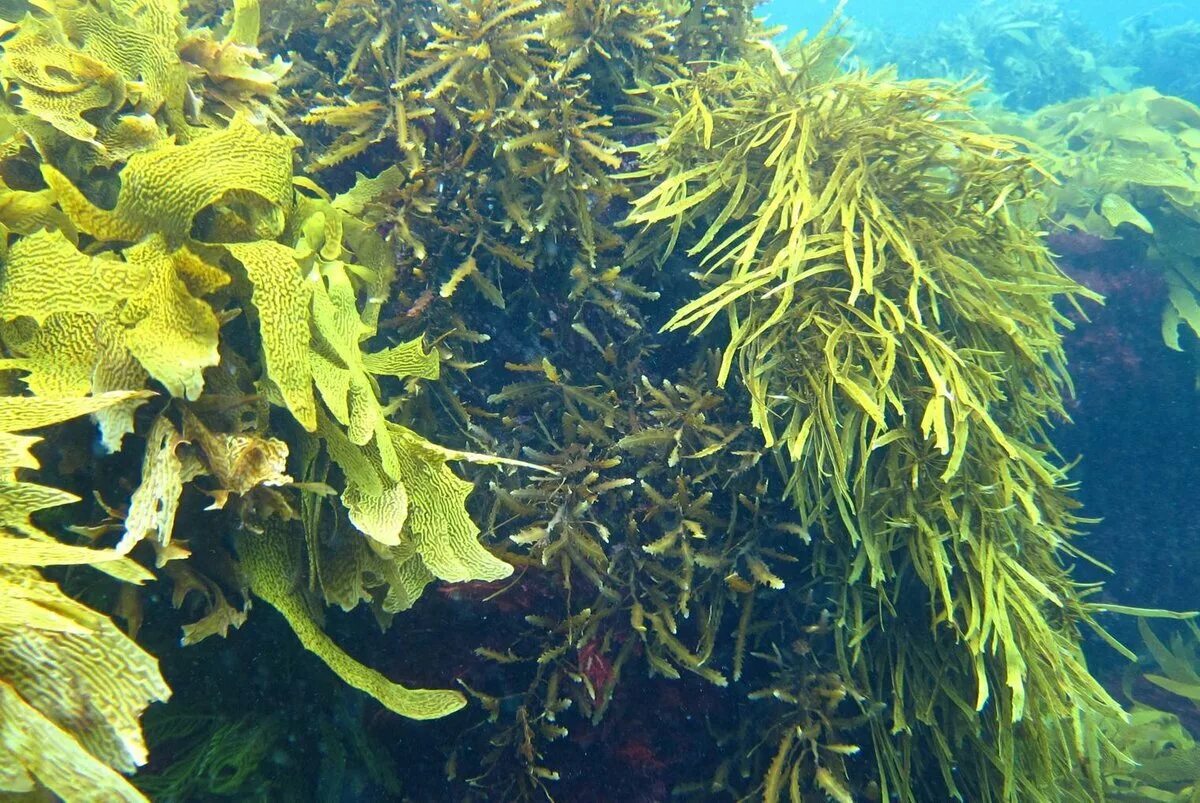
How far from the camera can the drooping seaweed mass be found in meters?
1.39

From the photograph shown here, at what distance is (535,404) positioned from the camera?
225 cm

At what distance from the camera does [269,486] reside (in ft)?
4.53

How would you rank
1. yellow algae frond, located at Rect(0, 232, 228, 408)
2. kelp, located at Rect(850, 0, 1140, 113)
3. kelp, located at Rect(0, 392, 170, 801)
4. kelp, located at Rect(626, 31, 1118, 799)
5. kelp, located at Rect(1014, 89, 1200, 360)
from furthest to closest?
kelp, located at Rect(850, 0, 1140, 113), kelp, located at Rect(1014, 89, 1200, 360), kelp, located at Rect(626, 31, 1118, 799), yellow algae frond, located at Rect(0, 232, 228, 408), kelp, located at Rect(0, 392, 170, 801)

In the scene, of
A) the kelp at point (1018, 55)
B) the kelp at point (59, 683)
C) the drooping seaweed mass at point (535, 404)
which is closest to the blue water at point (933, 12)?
the kelp at point (1018, 55)

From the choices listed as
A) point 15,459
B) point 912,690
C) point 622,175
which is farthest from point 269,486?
point 912,690

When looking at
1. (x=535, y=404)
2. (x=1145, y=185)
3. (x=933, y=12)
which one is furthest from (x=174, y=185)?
(x=933, y=12)

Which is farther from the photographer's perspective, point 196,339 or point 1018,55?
point 1018,55

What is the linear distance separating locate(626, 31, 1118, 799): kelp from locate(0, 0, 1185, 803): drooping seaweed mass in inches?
0.7

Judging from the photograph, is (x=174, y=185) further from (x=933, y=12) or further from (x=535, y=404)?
(x=933, y=12)

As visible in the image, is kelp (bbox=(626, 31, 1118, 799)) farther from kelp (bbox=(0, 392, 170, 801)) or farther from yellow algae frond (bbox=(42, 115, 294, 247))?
kelp (bbox=(0, 392, 170, 801))

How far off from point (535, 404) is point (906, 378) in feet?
4.13

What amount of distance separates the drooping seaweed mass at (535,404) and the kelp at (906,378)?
0.7 inches

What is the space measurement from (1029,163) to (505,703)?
2544 mm

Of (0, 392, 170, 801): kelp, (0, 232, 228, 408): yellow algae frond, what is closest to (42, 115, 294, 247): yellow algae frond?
(0, 232, 228, 408): yellow algae frond
